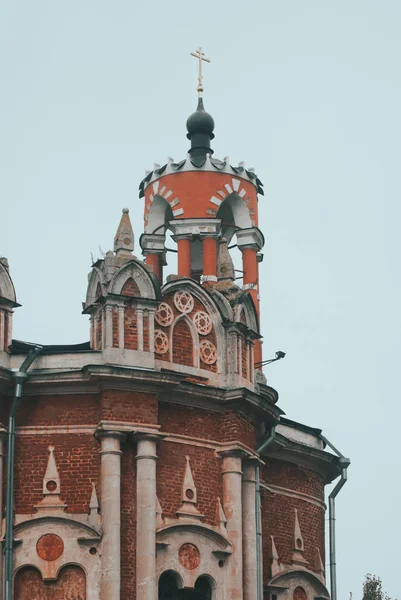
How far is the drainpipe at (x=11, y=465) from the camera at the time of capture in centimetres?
2920

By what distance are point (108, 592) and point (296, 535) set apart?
25.7 ft

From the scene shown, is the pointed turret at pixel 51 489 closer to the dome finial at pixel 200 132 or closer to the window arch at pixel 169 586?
the window arch at pixel 169 586

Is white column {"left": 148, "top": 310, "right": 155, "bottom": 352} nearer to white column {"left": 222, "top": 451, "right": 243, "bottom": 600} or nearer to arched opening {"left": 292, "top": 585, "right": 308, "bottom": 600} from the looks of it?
white column {"left": 222, "top": 451, "right": 243, "bottom": 600}

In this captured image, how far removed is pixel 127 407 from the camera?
3034cm

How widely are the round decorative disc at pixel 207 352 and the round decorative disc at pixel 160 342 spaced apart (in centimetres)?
90

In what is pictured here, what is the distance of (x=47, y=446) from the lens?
30.4m

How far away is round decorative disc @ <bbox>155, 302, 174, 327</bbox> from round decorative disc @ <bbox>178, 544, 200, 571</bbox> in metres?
4.40

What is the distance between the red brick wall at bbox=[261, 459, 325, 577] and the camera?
35.2 meters

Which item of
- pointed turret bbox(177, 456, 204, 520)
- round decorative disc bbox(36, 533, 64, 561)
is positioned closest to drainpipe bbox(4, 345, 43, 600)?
round decorative disc bbox(36, 533, 64, 561)

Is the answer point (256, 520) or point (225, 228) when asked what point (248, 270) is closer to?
point (225, 228)

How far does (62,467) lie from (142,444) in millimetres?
1575

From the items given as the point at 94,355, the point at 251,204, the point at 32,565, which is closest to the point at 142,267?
the point at 94,355

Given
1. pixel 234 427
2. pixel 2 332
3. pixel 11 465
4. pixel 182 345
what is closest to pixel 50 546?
pixel 11 465

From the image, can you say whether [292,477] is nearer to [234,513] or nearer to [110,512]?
[234,513]
